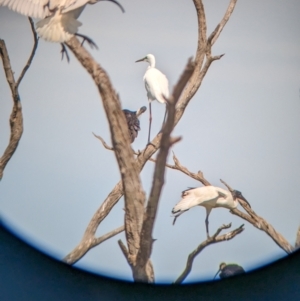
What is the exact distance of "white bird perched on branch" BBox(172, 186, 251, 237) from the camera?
1083mm

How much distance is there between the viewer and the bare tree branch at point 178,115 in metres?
1.08

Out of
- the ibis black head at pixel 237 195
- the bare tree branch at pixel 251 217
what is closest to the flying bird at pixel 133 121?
the bare tree branch at pixel 251 217

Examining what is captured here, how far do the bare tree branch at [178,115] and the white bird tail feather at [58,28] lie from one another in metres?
0.28

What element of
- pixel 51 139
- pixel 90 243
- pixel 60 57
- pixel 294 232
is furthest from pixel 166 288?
pixel 60 57

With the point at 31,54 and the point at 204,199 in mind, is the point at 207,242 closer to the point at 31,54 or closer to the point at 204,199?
the point at 204,199

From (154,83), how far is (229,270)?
47 centimetres

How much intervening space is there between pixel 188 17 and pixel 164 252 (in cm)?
54

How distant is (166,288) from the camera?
1.12m

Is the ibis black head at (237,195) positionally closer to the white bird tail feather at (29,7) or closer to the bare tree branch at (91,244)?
the bare tree branch at (91,244)

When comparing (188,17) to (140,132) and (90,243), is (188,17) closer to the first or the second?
(140,132)

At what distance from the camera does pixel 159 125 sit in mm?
1081

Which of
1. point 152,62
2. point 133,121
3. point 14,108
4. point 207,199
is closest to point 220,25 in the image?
point 152,62

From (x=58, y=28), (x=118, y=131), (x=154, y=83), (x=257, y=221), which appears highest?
(x=58, y=28)

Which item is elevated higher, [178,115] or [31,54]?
[31,54]
